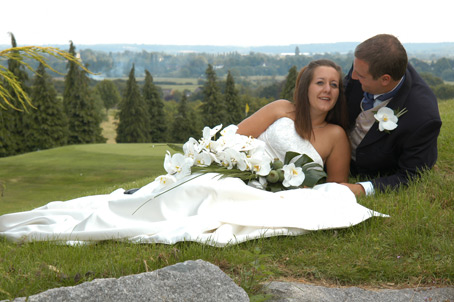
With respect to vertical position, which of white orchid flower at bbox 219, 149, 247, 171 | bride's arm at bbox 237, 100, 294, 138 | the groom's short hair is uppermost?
the groom's short hair

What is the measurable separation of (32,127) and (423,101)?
1789 inches

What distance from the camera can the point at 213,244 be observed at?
3883 millimetres

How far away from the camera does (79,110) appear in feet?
165

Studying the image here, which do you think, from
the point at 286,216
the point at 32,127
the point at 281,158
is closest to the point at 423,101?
the point at 281,158

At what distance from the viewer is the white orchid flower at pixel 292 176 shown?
491cm

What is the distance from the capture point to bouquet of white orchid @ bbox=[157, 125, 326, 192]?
475 cm

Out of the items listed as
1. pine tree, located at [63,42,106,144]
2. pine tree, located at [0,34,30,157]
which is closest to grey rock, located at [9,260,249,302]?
pine tree, located at [0,34,30,157]

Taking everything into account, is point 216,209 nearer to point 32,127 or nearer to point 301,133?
point 301,133

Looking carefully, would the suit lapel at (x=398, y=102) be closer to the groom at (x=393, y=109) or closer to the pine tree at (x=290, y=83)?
the groom at (x=393, y=109)

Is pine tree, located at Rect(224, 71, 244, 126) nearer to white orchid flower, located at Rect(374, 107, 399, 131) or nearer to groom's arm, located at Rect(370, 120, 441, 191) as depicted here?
groom's arm, located at Rect(370, 120, 441, 191)

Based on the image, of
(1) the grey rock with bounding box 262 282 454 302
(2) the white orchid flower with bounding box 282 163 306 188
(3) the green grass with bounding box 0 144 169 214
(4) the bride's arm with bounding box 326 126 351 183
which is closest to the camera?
(1) the grey rock with bounding box 262 282 454 302

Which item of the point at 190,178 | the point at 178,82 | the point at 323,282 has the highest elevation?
→ the point at 190,178

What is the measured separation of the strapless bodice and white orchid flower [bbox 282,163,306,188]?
0.67m

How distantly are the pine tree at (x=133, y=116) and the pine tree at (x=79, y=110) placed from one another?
384cm
